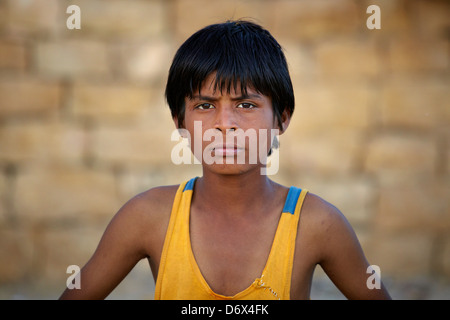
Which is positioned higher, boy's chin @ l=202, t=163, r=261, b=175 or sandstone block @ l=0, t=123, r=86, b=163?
sandstone block @ l=0, t=123, r=86, b=163

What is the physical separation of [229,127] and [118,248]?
0.57 m

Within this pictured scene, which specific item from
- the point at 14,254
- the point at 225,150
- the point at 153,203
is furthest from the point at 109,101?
the point at 225,150

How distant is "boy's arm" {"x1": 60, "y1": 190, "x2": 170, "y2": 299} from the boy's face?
0.29m

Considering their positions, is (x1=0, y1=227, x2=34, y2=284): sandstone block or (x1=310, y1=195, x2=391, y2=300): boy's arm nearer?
(x1=310, y1=195, x2=391, y2=300): boy's arm

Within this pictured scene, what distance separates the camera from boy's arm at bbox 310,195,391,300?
72.3 inches

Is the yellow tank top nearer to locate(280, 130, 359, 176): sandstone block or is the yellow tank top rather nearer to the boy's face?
the boy's face

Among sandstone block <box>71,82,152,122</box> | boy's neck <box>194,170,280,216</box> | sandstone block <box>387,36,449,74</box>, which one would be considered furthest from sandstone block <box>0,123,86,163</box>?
sandstone block <box>387,36,449,74</box>

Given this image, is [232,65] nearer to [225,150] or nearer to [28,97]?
[225,150]

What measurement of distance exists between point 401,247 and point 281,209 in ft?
6.07

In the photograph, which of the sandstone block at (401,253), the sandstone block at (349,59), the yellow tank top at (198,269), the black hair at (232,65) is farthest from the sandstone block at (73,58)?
the sandstone block at (401,253)

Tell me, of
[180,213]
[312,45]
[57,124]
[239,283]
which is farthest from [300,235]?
[57,124]

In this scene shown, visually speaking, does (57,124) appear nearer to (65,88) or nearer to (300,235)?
(65,88)
